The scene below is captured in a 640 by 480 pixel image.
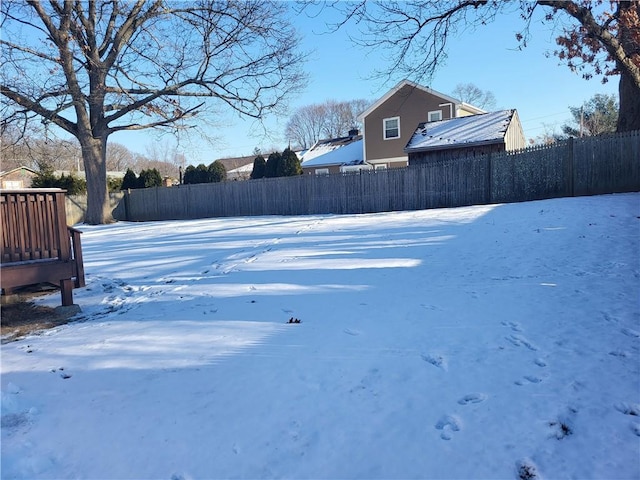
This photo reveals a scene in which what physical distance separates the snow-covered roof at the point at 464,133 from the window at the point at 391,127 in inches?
232

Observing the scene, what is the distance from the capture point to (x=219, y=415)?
2.84 metres

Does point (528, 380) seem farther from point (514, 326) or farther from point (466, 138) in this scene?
point (466, 138)

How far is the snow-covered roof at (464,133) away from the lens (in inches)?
711

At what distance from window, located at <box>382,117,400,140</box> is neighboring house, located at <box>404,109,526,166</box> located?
5999mm

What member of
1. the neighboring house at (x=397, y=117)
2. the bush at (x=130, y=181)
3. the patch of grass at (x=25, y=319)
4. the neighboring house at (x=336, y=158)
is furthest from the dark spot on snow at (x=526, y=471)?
the bush at (x=130, y=181)

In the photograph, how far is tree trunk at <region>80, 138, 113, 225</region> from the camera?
68.7ft

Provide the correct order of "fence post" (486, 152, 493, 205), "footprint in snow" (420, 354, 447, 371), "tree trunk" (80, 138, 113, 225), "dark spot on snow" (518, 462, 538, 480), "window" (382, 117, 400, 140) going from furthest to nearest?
1. "window" (382, 117, 400, 140)
2. "tree trunk" (80, 138, 113, 225)
3. "fence post" (486, 152, 493, 205)
4. "footprint in snow" (420, 354, 447, 371)
5. "dark spot on snow" (518, 462, 538, 480)

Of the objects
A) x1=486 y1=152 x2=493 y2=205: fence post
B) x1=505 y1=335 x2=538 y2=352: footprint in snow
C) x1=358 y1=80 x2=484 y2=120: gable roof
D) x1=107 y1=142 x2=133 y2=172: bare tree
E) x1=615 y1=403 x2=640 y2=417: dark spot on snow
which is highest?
x1=107 y1=142 x2=133 y2=172: bare tree

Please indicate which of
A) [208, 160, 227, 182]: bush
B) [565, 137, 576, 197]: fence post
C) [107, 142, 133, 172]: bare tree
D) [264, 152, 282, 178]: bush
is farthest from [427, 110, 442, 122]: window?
[107, 142, 133, 172]: bare tree

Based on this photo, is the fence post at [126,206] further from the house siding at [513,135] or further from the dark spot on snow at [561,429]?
the dark spot on snow at [561,429]

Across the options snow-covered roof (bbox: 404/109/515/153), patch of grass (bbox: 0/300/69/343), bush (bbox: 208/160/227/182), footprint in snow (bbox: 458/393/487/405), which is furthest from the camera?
bush (bbox: 208/160/227/182)

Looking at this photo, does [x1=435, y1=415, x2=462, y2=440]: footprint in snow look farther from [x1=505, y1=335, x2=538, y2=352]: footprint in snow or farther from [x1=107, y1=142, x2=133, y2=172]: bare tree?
[x1=107, y1=142, x2=133, y2=172]: bare tree

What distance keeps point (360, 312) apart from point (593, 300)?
2381 mm

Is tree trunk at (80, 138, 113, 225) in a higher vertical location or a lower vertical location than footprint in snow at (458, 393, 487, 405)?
higher
